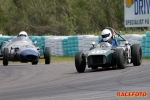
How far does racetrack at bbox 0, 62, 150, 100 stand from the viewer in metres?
10.8

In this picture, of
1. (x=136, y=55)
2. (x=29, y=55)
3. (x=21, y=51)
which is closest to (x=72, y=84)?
(x=136, y=55)

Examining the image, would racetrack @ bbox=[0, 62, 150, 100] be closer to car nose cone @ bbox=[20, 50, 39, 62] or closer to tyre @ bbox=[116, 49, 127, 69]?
tyre @ bbox=[116, 49, 127, 69]

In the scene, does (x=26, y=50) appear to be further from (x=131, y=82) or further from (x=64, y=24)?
(x=64, y=24)

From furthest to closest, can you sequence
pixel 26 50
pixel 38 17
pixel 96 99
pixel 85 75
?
pixel 38 17
pixel 26 50
pixel 85 75
pixel 96 99

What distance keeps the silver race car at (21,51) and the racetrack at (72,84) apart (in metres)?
2.86

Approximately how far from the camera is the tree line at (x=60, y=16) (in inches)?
1571

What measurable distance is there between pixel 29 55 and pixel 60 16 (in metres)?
21.6

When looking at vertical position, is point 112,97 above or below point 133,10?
below

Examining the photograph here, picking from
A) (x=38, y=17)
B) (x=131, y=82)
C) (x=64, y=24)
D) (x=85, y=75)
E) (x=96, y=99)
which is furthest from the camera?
(x=38, y=17)

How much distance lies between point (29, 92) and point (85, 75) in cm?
354

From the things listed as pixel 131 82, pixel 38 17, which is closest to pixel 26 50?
pixel 131 82

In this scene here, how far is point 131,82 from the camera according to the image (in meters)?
12.4

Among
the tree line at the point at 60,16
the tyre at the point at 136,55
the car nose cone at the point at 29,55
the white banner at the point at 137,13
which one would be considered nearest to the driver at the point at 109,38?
the tyre at the point at 136,55

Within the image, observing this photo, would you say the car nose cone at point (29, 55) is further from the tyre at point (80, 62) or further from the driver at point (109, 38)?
the tyre at point (80, 62)
